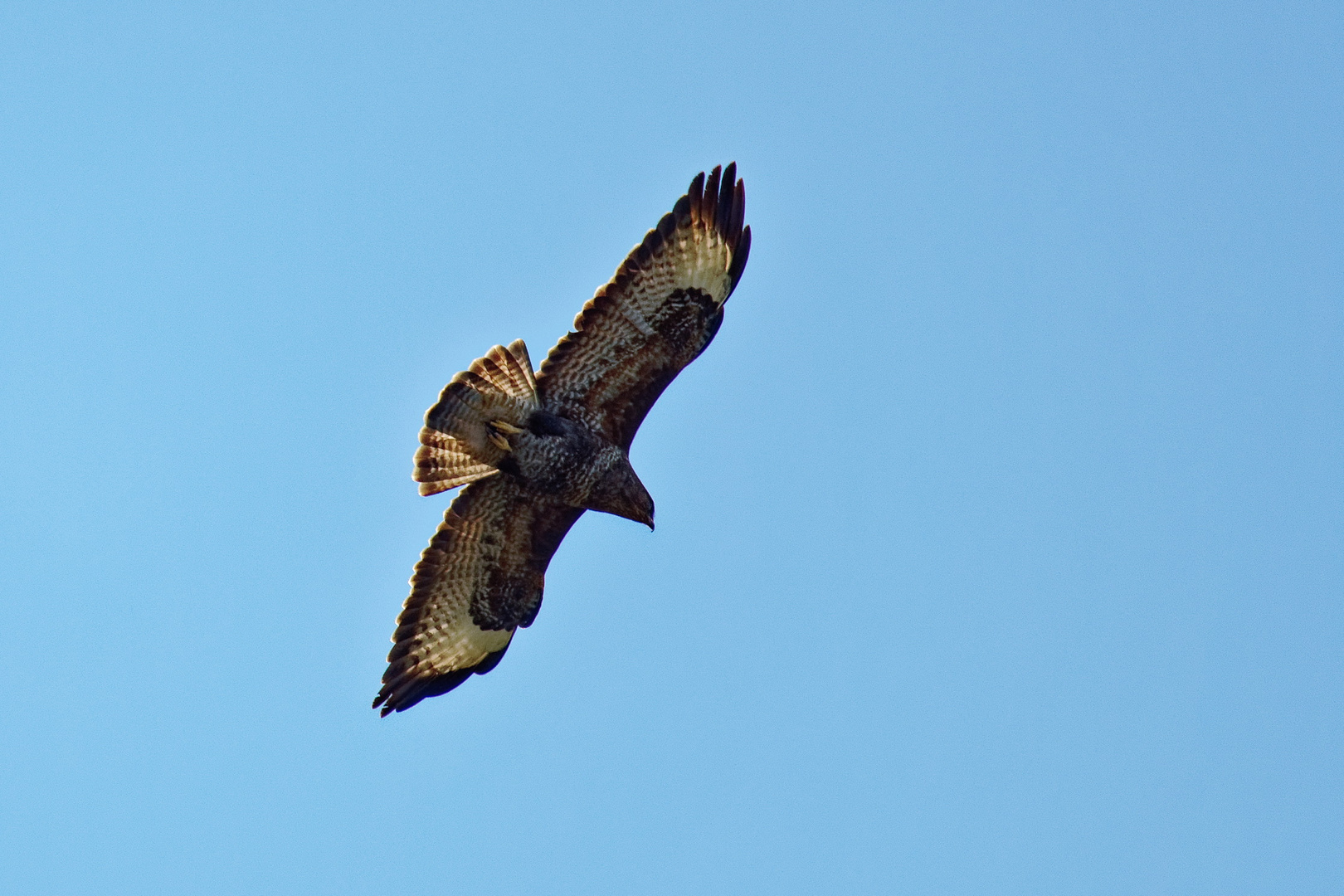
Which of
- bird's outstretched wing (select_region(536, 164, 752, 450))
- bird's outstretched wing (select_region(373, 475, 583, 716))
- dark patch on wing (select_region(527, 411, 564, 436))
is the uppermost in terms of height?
bird's outstretched wing (select_region(536, 164, 752, 450))

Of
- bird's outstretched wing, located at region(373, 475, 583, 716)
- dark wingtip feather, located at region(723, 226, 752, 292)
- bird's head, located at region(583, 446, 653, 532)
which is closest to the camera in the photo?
dark wingtip feather, located at region(723, 226, 752, 292)

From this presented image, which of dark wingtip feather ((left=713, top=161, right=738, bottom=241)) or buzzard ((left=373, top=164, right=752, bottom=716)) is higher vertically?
dark wingtip feather ((left=713, top=161, right=738, bottom=241))

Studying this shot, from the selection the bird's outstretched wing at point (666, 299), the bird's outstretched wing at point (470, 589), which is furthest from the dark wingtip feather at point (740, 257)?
the bird's outstretched wing at point (470, 589)

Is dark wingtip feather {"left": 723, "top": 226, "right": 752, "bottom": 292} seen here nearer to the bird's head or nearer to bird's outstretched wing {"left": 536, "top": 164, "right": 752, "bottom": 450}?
bird's outstretched wing {"left": 536, "top": 164, "right": 752, "bottom": 450}

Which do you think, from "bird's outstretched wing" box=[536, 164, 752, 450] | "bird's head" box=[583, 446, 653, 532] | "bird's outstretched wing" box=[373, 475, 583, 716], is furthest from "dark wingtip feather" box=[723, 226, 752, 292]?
"bird's outstretched wing" box=[373, 475, 583, 716]

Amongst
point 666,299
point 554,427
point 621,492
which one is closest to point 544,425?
point 554,427

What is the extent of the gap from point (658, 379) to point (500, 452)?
114 cm

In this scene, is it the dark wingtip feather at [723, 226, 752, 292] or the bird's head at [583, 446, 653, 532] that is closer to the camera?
the dark wingtip feather at [723, 226, 752, 292]

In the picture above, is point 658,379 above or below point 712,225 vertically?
below

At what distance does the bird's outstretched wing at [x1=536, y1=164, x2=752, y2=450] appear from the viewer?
35.0ft

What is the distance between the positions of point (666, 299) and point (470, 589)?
2.54 meters

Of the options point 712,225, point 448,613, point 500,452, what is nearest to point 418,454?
point 500,452

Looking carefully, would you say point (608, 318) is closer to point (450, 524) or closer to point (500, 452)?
point (500, 452)

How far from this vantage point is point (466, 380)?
10.6 metres
